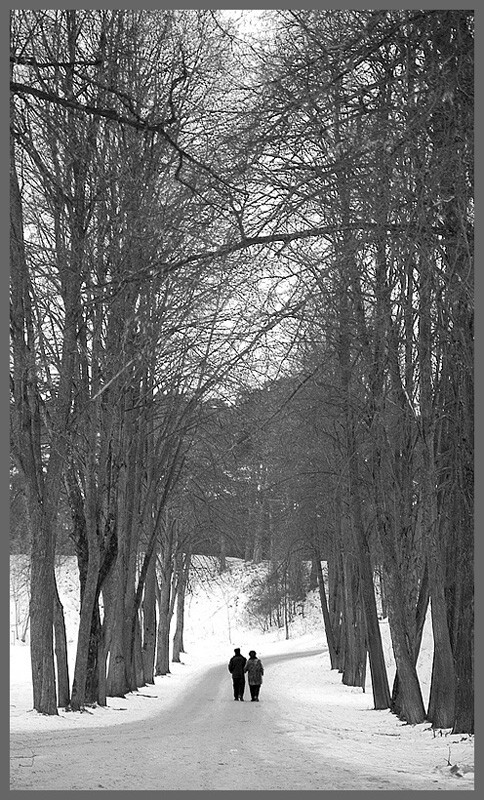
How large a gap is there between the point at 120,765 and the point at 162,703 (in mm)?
12128

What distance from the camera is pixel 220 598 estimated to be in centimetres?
6531

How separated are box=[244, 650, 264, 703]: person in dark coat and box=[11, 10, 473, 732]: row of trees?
271 cm

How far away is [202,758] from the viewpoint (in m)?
11.0

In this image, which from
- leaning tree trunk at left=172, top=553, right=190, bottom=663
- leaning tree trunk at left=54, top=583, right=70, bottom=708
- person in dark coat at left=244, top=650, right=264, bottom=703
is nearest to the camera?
leaning tree trunk at left=54, top=583, right=70, bottom=708

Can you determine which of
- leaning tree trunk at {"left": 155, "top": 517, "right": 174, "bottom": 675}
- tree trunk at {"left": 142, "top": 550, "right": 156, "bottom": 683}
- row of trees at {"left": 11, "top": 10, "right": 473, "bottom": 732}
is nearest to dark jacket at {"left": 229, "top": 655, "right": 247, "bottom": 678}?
row of trees at {"left": 11, "top": 10, "right": 473, "bottom": 732}

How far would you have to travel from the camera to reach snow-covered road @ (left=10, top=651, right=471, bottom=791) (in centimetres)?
876

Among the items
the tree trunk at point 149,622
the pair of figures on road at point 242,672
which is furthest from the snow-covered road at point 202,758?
the tree trunk at point 149,622

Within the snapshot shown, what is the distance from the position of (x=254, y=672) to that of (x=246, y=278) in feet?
47.6

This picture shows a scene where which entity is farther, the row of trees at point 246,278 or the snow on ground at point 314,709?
the snow on ground at point 314,709

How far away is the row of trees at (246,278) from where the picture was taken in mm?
8305

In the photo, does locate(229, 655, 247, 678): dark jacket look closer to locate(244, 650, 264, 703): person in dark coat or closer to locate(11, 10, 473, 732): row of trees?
locate(244, 650, 264, 703): person in dark coat

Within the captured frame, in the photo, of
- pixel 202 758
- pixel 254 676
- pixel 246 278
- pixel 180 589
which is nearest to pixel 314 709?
pixel 254 676

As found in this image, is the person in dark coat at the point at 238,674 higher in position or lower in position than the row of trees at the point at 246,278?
lower

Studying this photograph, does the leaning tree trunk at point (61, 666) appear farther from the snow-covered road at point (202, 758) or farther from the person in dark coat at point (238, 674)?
the person in dark coat at point (238, 674)
